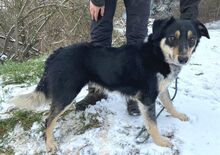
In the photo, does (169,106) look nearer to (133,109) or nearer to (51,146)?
(133,109)

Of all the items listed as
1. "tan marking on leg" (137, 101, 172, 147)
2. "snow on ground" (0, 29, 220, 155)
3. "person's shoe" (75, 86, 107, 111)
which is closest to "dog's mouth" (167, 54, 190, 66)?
"tan marking on leg" (137, 101, 172, 147)

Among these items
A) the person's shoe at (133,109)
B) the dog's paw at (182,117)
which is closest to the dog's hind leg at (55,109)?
the person's shoe at (133,109)

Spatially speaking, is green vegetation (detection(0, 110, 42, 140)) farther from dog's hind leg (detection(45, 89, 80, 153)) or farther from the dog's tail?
dog's hind leg (detection(45, 89, 80, 153))

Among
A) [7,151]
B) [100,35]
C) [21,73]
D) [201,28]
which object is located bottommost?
[7,151]

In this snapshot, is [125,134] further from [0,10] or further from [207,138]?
[0,10]

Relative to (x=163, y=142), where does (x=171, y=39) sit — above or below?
above

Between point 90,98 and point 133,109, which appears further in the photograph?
point 90,98

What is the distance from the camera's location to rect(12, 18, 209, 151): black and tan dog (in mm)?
3494

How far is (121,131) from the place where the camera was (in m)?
3.86

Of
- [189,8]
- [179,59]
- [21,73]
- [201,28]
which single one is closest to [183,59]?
[179,59]

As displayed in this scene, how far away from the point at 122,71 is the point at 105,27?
630mm

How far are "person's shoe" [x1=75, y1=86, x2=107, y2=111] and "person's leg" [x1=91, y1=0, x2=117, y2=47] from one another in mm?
517

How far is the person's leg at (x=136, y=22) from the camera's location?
3955 millimetres

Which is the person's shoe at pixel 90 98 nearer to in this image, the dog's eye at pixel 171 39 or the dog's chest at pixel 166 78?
the dog's chest at pixel 166 78
